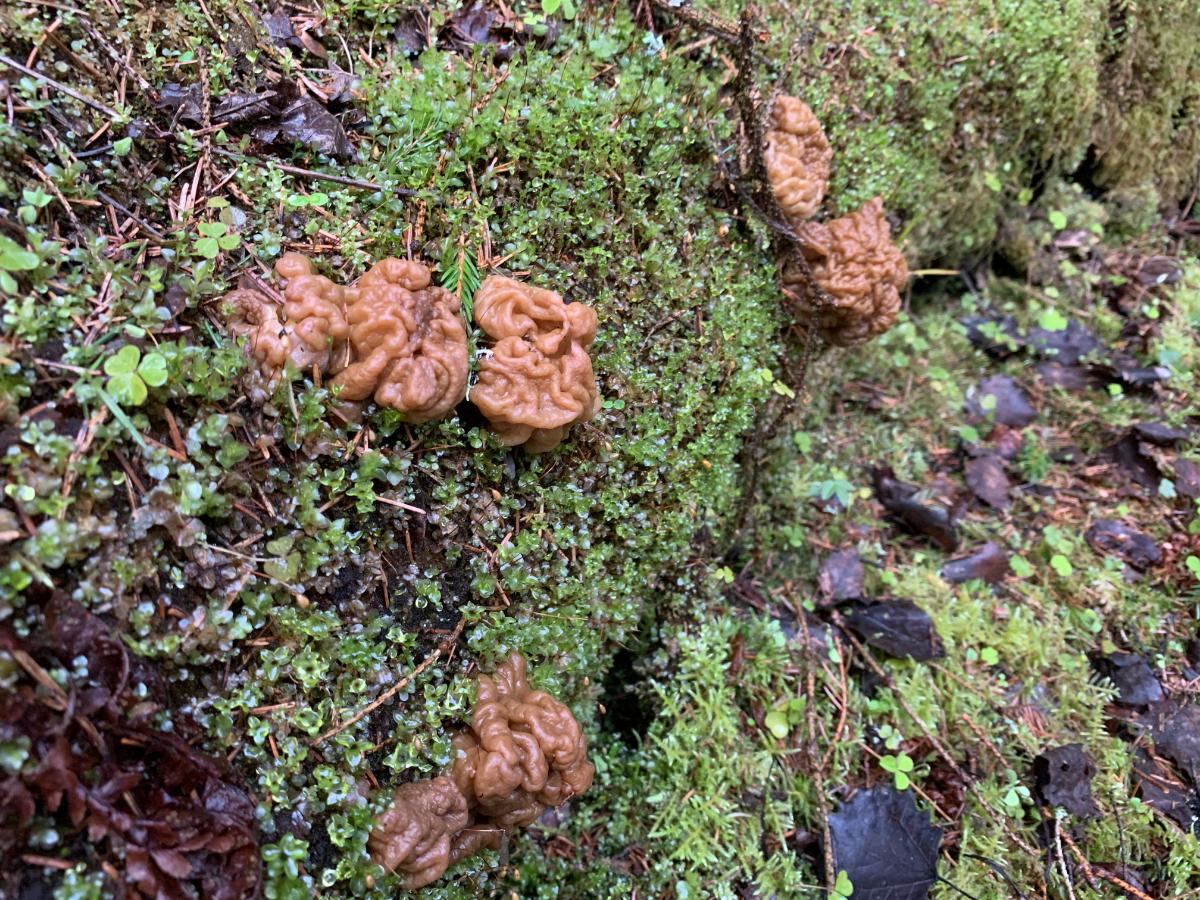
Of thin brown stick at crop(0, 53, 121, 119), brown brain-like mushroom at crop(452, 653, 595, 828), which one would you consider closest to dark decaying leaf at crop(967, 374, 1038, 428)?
brown brain-like mushroom at crop(452, 653, 595, 828)

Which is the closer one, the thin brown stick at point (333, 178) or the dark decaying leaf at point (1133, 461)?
the thin brown stick at point (333, 178)

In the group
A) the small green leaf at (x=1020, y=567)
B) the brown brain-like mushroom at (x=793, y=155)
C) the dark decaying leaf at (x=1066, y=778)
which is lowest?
the dark decaying leaf at (x=1066, y=778)

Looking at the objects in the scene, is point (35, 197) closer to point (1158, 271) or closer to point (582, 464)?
point (582, 464)

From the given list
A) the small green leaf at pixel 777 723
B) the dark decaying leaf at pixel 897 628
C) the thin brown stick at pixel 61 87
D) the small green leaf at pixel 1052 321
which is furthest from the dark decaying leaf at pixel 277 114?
the small green leaf at pixel 1052 321

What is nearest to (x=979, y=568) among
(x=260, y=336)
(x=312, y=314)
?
(x=312, y=314)

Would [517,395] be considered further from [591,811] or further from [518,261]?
[591,811]

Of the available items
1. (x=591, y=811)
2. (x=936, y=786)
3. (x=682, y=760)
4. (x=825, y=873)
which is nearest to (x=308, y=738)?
(x=591, y=811)

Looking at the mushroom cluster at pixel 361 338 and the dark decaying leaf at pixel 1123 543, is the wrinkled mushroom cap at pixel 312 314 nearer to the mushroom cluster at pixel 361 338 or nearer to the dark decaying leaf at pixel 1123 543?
the mushroom cluster at pixel 361 338
